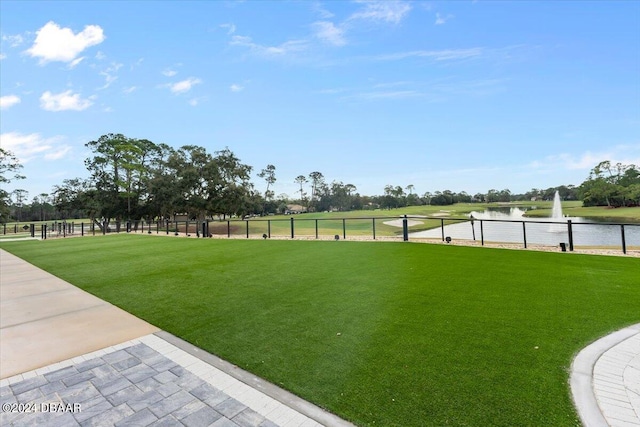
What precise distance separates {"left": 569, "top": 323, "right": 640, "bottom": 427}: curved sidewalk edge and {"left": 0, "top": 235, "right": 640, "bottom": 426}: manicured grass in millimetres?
88

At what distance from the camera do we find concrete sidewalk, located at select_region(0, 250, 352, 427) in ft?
7.03

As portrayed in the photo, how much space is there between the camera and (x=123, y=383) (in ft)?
8.59

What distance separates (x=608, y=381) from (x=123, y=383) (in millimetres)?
3977

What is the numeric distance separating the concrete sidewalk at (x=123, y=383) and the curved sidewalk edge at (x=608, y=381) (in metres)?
1.69

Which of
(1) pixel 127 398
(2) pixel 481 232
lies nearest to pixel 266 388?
(1) pixel 127 398

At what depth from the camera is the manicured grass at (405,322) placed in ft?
7.20

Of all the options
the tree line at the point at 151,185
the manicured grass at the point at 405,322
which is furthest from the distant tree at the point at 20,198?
the manicured grass at the point at 405,322

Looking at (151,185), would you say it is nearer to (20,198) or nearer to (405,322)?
(405,322)

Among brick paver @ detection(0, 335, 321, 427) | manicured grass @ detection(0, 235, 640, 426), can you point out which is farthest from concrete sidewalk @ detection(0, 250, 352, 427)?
manicured grass @ detection(0, 235, 640, 426)

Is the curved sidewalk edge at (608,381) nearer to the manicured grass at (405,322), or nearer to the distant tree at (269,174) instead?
the manicured grass at (405,322)

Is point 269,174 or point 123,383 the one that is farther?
point 269,174

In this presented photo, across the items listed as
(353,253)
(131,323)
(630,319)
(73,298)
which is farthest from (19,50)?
(630,319)

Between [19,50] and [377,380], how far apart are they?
1695cm

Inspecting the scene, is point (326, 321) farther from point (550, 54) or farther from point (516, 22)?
point (550, 54)
